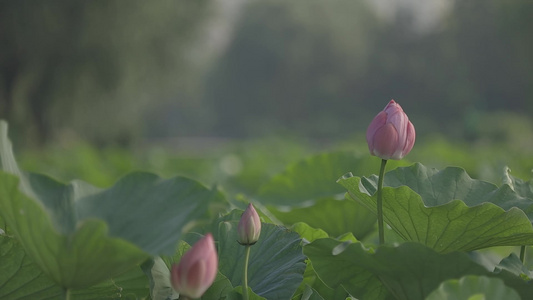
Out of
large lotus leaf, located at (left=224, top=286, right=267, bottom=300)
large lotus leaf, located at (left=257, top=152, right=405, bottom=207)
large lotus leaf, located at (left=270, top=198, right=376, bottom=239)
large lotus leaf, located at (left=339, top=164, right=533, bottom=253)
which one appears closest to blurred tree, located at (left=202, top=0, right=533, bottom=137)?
large lotus leaf, located at (left=257, top=152, right=405, bottom=207)

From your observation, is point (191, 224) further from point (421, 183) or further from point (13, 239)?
point (421, 183)

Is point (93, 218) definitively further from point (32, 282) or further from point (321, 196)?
point (321, 196)

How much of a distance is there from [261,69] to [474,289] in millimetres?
42937

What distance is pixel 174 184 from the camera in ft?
2.11

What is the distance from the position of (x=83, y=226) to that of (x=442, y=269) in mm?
340

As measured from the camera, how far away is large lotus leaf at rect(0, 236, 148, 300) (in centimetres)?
66

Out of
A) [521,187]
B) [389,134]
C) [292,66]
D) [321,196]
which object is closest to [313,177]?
[321,196]

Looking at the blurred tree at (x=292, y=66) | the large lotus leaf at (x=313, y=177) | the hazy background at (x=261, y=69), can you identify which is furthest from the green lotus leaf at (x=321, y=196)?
the blurred tree at (x=292, y=66)

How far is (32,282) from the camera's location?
26.5 inches

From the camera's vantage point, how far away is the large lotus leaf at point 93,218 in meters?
0.52

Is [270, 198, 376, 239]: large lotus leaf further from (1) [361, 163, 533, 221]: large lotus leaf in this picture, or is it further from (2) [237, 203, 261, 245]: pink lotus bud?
(2) [237, 203, 261, 245]: pink lotus bud

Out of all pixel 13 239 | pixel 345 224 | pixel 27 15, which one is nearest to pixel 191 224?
pixel 13 239

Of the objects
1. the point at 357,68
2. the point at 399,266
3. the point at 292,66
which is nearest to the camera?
the point at 399,266

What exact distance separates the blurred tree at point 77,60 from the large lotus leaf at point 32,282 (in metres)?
8.75
